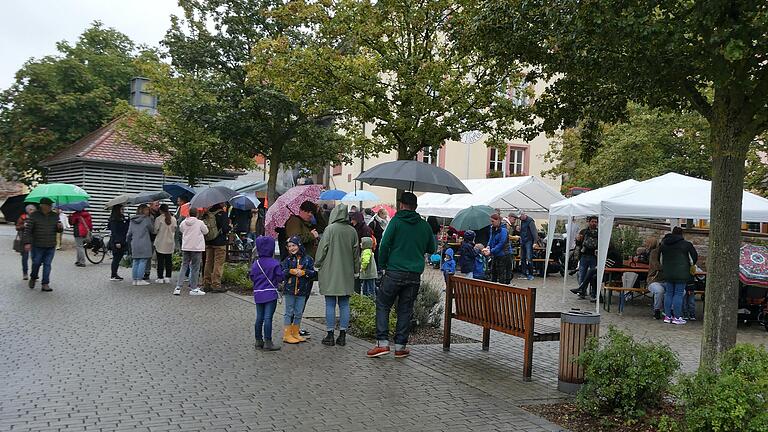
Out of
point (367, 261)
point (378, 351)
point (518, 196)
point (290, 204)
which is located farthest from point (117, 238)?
point (518, 196)

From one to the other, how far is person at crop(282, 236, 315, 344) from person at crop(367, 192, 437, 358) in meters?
1.10

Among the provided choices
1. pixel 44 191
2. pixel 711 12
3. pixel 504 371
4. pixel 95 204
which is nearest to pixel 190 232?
pixel 44 191

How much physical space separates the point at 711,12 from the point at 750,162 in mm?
21686

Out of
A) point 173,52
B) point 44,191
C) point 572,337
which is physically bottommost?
point 572,337

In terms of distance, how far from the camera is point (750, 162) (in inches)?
971

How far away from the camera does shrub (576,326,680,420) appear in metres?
5.94

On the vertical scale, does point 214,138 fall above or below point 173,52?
below

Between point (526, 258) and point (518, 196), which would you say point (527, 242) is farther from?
point (518, 196)

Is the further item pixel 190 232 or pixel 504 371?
pixel 190 232

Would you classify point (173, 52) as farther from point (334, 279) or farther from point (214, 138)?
point (334, 279)

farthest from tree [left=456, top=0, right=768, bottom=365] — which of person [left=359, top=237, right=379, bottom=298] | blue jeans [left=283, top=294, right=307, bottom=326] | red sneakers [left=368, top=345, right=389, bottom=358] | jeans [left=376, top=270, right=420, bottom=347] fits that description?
person [left=359, top=237, right=379, bottom=298]

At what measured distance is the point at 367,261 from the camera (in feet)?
39.9

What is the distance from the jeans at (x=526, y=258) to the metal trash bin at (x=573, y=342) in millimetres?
13002

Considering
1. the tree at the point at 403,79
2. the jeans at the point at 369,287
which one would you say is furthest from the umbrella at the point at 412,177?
the jeans at the point at 369,287
